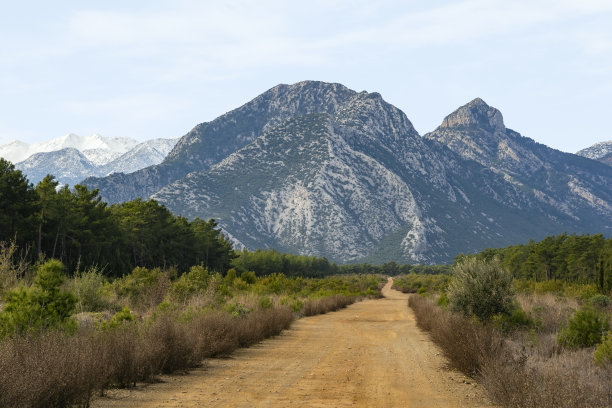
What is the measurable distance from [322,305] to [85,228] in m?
33.2

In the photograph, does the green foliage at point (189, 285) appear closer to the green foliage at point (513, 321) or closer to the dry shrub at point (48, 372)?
the green foliage at point (513, 321)

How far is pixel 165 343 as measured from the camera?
41.0ft

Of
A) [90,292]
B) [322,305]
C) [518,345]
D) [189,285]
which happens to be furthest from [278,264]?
[518,345]

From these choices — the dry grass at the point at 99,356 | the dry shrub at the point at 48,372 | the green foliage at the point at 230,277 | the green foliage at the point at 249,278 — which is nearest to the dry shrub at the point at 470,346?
the dry grass at the point at 99,356

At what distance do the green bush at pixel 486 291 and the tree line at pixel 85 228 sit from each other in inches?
944

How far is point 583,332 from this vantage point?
1554 centimetres

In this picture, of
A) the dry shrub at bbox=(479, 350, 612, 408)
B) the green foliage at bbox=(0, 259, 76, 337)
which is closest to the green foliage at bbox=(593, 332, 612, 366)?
the dry shrub at bbox=(479, 350, 612, 408)

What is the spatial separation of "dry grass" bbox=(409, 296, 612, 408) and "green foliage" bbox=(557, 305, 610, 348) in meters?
0.44

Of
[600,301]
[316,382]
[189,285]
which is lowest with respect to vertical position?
[600,301]

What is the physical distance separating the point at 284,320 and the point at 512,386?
15887mm

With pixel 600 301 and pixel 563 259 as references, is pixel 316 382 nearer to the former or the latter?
pixel 600 301

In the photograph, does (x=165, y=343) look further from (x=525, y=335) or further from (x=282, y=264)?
(x=282, y=264)

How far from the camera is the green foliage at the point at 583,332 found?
15.3 metres

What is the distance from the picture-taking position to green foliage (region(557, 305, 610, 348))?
50.2 feet
